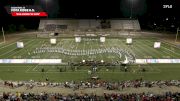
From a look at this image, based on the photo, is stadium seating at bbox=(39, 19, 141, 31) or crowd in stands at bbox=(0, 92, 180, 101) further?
stadium seating at bbox=(39, 19, 141, 31)

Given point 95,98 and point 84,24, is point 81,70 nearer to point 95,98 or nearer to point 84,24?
point 95,98

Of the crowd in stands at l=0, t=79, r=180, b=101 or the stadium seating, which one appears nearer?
the crowd in stands at l=0, t=79, r=180, b=101

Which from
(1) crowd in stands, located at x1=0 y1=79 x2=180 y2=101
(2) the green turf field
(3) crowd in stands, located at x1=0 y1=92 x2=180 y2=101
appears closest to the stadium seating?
(2) the green turf field

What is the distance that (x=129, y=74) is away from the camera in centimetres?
3809

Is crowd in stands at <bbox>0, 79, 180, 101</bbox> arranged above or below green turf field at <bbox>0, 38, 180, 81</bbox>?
above

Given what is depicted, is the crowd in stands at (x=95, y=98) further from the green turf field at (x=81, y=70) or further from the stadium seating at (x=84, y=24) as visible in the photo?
the stadium seating at (x=84, y=24)

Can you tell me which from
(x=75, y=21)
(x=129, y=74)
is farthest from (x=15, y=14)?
(x=129, y=74)

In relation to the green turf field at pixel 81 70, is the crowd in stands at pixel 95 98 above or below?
above

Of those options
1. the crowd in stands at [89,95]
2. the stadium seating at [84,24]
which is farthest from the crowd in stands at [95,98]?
the stadium seating at [84,24]

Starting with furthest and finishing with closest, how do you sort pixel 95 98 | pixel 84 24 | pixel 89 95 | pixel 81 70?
pixel 84 24 → pixel 81 70 → pixel 89 95 → pixel 95 98

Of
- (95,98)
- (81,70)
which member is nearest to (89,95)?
(95,98)

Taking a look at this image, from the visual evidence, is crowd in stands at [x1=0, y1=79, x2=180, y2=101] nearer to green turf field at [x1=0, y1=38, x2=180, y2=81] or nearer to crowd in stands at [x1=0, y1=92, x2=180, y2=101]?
crowd in stands at [x1=0, y1=92, x2=180, y2=101]

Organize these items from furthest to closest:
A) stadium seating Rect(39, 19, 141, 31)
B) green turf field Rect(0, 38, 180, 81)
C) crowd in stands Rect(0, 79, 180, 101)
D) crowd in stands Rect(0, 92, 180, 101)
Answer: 1. stadium seating Rect(39, 19, 141, 31)
2. green turf field Rect(0, 38, 180, 81)
3. crowd in stands Rect(0, 79, 180, 101)
4. crowd in stands Rect(0, 92, 180, 101)

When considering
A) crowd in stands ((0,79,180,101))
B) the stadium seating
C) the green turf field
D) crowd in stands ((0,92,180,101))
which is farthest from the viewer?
the stadium seating
